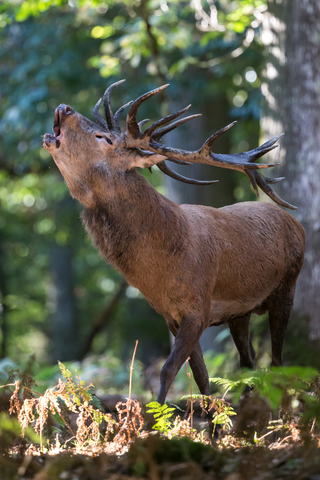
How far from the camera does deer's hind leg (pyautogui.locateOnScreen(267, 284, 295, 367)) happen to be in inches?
200

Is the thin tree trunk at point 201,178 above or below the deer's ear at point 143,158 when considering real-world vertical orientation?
below

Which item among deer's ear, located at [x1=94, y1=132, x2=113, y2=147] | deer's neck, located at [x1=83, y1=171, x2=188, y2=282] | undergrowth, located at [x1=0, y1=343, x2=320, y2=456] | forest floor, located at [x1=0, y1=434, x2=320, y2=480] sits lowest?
undergrowth, located at [x1=0, y1=343, x2=320, y2=456]

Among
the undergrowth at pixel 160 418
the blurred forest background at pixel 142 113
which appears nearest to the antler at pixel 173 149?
the blurred forest background at pixel 142 113

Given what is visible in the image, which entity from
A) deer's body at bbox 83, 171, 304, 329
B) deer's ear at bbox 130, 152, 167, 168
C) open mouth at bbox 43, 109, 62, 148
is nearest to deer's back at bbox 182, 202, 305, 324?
deer's body at bbox 83, 171, 304, 329

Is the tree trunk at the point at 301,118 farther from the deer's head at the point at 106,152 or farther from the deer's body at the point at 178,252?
the deer's head at the point at 106,152

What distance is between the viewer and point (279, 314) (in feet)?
16.7

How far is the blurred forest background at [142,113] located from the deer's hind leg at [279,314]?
1.58 meters

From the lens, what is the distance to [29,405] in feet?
11.0

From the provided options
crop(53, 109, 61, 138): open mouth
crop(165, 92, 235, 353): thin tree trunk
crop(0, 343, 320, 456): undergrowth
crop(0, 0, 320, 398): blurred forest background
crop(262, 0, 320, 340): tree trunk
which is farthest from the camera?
crop(165, 92, 235, 353): thin tree trunk

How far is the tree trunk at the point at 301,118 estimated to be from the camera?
6730mm

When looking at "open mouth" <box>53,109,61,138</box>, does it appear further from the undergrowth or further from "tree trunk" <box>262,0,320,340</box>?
"tree trunk" <box>262,0,320,340</box>

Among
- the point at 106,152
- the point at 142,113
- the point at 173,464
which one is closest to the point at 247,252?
the point at 106,152

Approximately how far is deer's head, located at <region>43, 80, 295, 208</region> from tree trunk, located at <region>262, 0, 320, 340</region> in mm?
2627

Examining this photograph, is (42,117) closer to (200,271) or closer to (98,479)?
(200,271)
